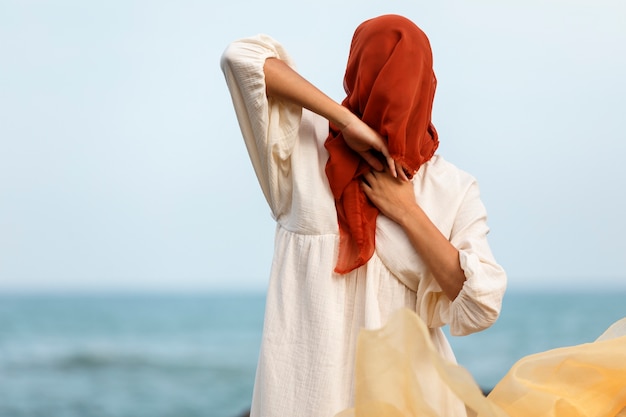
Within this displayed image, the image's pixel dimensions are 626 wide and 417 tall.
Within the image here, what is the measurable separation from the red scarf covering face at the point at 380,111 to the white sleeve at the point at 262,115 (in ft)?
0.25

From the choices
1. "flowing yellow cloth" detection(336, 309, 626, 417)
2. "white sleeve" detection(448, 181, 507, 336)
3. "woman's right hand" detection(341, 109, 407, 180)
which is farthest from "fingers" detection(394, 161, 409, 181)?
"flowing yellow cloth" detection(336, 309, 626, 417)

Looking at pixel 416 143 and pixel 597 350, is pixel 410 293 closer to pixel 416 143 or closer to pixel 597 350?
pixel 416 143

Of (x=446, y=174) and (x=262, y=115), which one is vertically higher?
(x=262, y=115)

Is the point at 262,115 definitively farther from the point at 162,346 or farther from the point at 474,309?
the point at 162,346

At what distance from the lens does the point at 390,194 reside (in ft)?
4.68

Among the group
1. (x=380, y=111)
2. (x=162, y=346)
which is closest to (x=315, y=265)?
(x=380, y=111)

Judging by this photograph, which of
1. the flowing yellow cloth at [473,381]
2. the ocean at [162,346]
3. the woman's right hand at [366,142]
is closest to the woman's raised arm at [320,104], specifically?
the woman's right hand at [366,142]

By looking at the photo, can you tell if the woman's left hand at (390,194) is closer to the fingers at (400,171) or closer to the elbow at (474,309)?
the fingers at (400,171)

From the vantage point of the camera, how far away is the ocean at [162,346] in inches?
390

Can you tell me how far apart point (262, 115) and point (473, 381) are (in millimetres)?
636

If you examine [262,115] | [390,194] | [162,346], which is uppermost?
[262,115]

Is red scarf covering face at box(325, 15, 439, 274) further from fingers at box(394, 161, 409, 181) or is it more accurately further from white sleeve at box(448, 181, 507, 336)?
white sleeve at box(448, 181, 507, 336)

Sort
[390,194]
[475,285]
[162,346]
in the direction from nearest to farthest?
[475,285]
[390,194]
[162,346]

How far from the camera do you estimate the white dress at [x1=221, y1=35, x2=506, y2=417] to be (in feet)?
4.59
